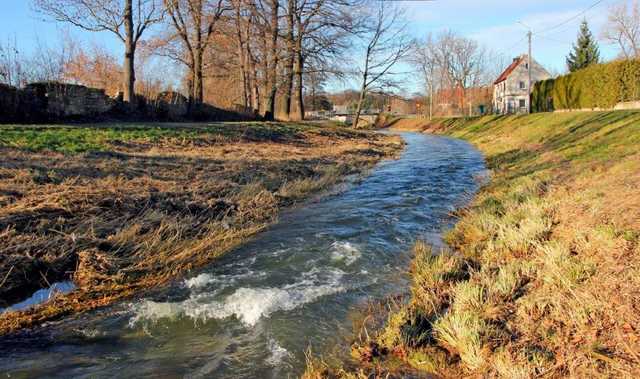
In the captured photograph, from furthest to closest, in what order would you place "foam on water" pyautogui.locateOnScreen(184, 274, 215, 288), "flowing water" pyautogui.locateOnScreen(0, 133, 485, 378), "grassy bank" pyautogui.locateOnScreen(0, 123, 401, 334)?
1. "foam on water" pyautogui.locateOnScreen(184, 274, 215, 288)
2. "grassy bank" pyautogui.locateOnScreen(0, 123, 401, 334)
3. "flowing water" pyautogui.locateOnScreen(0, 133, 485, 378)

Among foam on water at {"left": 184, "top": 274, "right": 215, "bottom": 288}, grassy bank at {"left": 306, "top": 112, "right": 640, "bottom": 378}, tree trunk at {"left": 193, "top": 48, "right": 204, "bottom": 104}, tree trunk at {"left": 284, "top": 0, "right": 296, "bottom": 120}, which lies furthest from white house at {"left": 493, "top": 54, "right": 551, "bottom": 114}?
foam on water at {"left": 184, "top": 274, "right": 215, "bottom": 288}

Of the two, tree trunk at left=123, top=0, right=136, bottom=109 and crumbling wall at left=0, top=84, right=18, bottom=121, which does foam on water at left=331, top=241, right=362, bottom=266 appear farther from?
tree trunk at left=123, top=0, right=136, bottom=109

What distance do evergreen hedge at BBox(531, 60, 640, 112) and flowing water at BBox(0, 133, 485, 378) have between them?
2380 centimetres

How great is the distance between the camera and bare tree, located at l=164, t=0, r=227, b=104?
27019mm

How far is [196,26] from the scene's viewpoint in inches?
1101

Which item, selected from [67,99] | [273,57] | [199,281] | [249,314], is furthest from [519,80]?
[249,314]

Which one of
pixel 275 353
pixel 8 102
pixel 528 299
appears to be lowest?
pixel 275 353

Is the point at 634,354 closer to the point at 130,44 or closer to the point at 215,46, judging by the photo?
the point at 130,44

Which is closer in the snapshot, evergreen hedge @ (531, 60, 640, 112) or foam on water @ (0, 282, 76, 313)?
foam on water @ (0, 282, 76, 313)

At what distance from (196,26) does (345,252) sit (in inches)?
1000

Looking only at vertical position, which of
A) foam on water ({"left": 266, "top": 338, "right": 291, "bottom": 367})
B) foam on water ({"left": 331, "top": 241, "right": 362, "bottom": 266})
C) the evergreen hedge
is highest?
the evergreen hedge

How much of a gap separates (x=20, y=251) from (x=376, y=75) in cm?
3671

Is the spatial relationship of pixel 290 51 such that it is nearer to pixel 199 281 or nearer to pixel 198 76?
pixel 198 76

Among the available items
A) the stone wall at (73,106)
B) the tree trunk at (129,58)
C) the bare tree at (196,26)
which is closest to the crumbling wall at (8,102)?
the stone wall at (73,106)
